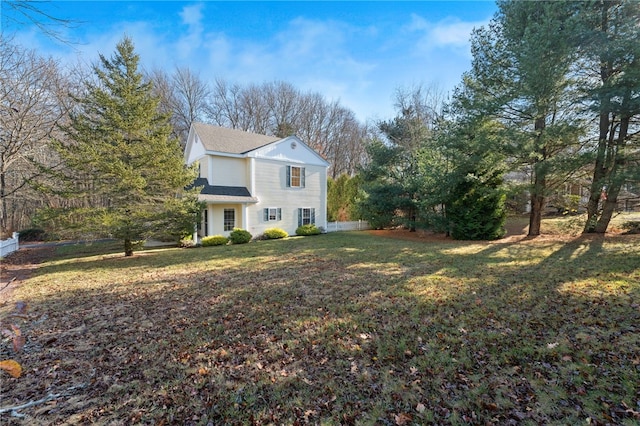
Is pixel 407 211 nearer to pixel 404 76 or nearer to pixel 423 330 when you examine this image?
pixel 404 76

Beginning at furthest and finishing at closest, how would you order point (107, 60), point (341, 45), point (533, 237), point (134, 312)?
point (533, 237) → point (341, 45) → point (107, 60) → point (134, 312)

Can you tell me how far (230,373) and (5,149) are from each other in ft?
53.0

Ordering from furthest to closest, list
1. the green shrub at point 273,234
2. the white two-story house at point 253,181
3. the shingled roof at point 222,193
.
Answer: the green shrub at point 273,234 → the white two-story house at point 253,181 → the shingled roof at point 222,193

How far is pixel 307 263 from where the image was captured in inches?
362

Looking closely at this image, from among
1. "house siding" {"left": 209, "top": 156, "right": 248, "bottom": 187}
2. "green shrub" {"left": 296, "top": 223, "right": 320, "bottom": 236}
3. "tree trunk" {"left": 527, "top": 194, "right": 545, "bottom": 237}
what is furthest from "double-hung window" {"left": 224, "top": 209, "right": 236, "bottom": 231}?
"tree trunk" {"left": 527, "top": 194, "right": 545, "bottom": 237}

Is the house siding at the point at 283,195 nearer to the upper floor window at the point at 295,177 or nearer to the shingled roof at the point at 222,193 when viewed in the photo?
the upper floor window at the point at 295,177

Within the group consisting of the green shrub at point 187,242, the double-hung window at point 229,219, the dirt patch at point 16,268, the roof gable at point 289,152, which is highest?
the roof gable at point 289,152

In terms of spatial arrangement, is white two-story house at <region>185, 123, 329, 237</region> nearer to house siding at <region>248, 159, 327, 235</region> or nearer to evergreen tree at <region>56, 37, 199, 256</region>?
house siding at <region>248, 159, 327, 235</region>

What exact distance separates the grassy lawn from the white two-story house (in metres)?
8.23

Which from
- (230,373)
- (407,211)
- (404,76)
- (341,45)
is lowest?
(230,373)

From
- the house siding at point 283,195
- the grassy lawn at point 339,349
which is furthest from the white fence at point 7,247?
the house siding at point 283,195

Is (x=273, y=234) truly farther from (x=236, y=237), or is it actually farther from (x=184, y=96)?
(x=184, y=96)

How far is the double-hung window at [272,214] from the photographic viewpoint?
16686 millimetres

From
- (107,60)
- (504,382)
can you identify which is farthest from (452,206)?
(107,60)
